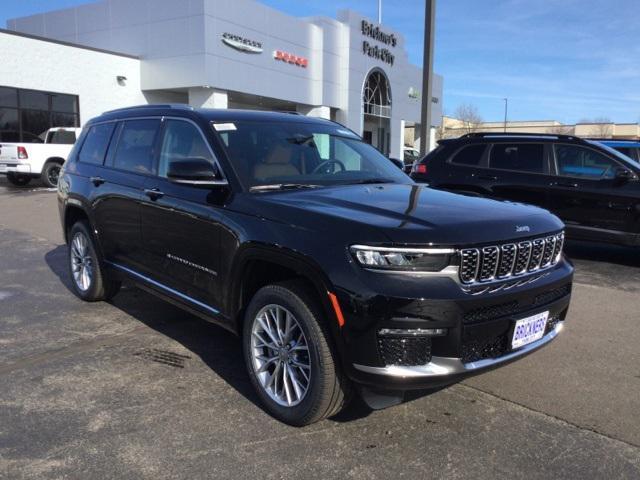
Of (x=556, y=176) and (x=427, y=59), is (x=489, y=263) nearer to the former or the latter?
(x=556, y=176)

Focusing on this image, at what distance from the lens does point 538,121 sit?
111 metres

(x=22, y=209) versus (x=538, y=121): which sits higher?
(x=538, y=121)

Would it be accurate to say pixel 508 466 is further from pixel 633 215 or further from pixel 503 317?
pixel 633 215

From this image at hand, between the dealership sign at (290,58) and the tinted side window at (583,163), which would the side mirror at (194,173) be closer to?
the tinted side window at (583,163)

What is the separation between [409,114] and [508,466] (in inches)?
1803

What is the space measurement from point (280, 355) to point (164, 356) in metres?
1.46

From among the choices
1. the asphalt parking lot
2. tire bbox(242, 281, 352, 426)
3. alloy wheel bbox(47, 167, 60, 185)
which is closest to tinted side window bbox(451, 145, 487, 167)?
the asphalt parking lot

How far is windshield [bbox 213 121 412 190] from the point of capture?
3928 mm

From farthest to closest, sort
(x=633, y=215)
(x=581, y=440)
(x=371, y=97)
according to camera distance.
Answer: (x=371, y=97) → (x=633, y=215) → (x=581, y=440)

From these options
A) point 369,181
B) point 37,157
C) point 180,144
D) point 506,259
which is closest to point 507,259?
point 506,259

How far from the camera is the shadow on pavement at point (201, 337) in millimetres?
3795

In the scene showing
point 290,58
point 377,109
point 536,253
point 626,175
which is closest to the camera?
point 536,253

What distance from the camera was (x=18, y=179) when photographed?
19938mm

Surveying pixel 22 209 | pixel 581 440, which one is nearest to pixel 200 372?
pixel 581 440
